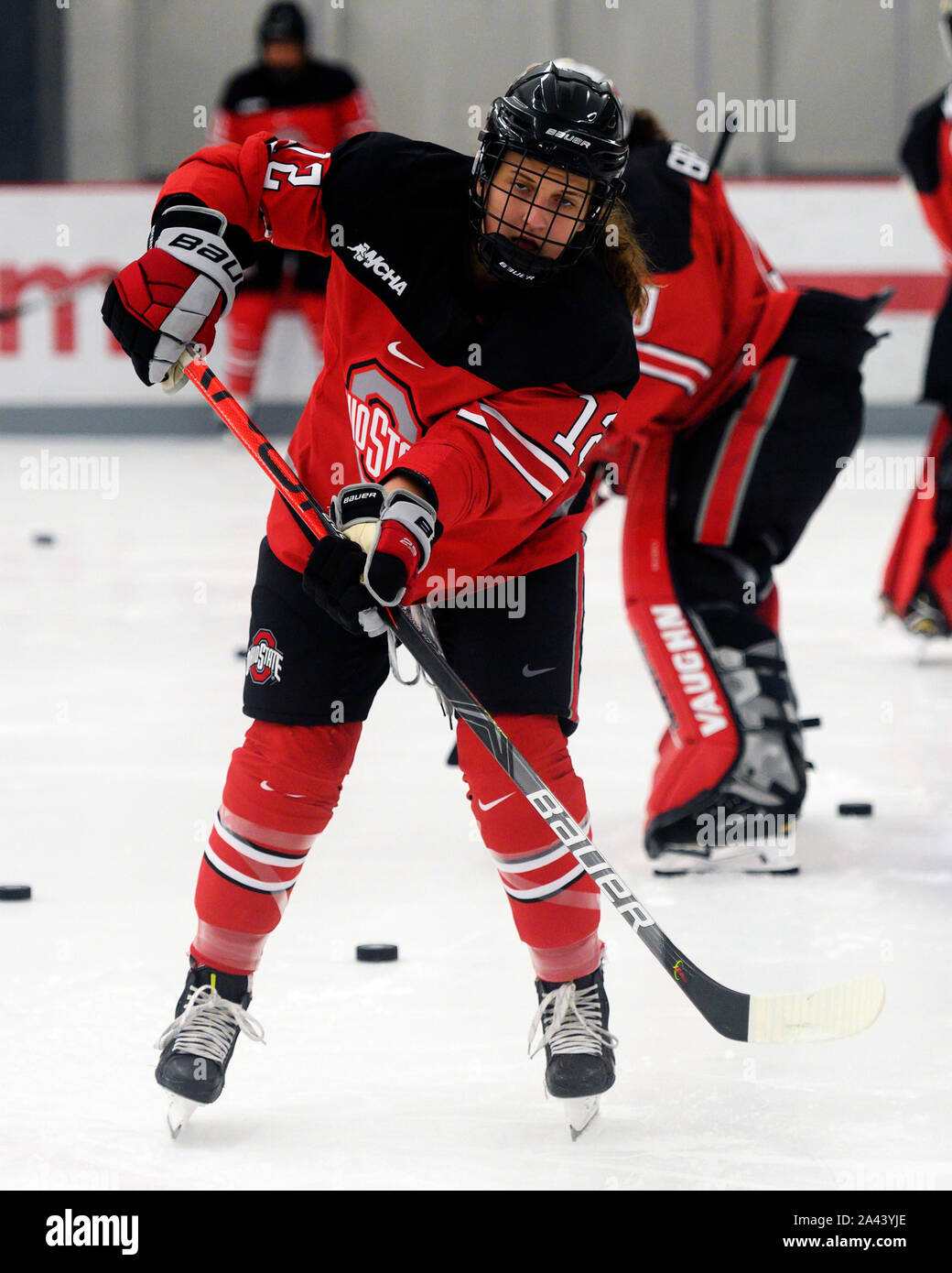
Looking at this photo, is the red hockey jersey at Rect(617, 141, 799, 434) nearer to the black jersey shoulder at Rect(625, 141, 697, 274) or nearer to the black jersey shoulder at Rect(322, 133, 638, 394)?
the black jersey shoulder at Rect(625, 141, 697, 274)

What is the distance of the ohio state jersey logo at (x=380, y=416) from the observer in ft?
5.93

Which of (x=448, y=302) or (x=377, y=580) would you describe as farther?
Result: (x=448, y=302)

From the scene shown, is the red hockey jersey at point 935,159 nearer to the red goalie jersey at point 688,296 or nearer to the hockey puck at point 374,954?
the red goalie jersey at point 688,296

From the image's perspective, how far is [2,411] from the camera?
8039 millimetres

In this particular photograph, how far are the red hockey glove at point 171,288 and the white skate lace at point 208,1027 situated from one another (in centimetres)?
60

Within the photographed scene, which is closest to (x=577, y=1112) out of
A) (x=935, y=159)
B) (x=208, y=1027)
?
(x=208, y=1027)

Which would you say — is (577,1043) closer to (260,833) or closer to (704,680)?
(260,833)

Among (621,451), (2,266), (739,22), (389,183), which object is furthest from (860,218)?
(389,183)

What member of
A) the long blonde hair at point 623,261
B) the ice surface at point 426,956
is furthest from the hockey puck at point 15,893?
the long blonde hair at point 623,261

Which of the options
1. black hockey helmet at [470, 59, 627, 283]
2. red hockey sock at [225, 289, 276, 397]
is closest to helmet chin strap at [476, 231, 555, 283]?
black hockey helmet at [470, 59, 627, 283]

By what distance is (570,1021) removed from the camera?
1.88 m

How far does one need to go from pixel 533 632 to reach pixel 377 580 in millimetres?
302

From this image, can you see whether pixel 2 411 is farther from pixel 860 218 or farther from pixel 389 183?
pixel 389 183

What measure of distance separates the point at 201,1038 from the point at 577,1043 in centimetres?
36
